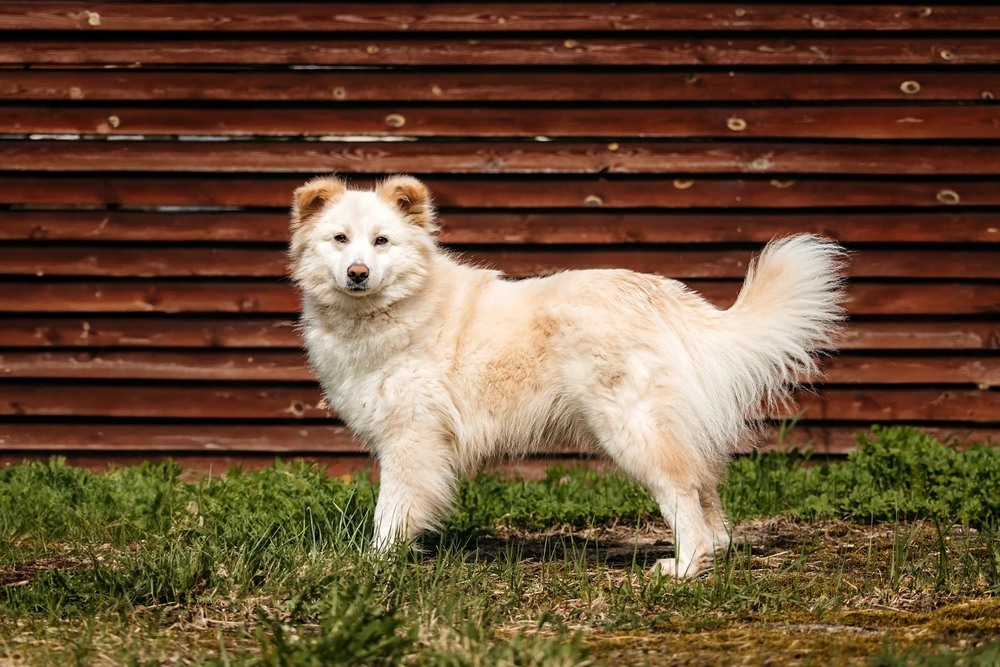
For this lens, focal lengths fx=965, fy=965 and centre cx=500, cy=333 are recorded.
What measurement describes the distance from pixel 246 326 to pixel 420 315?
2432 millimetres

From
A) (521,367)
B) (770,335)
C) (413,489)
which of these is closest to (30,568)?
(413,489)

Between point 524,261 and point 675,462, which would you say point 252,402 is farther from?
point 675,462

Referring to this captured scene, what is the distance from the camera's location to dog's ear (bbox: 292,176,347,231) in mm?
4188

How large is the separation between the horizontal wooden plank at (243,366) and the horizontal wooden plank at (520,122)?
1407mm

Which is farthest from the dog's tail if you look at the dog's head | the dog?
the dog's head

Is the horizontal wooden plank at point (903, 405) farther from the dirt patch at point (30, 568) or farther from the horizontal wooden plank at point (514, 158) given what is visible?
the dirt patch at point (30, 568)

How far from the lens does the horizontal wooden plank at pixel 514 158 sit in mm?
6109

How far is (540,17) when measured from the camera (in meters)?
6.05

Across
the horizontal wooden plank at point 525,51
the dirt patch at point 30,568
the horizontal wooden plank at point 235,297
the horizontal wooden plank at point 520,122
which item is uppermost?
the horizontal wooden plank at point 525,51

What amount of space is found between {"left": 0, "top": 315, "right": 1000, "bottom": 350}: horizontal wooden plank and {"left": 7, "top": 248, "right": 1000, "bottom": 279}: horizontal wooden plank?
0.30 metres

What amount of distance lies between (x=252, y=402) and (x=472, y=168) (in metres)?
2.06

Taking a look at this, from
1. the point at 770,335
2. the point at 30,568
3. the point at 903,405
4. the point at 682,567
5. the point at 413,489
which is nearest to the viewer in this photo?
the point at 682,567

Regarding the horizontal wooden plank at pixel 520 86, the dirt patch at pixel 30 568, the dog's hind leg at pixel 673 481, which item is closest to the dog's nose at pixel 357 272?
the dog's hind leg at pixel 673 481

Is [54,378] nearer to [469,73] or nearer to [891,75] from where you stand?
[469,73]
